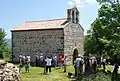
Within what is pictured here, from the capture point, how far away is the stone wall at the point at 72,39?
30.5 m

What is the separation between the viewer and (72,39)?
104ft

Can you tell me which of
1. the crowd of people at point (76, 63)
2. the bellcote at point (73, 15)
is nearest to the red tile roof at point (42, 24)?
the bellcote at point (73, 15)

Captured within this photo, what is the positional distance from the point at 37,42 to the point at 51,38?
6.68 ft

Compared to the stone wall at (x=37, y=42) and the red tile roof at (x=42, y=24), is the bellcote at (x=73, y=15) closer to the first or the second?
the red tile roof at (x=42, y=24)

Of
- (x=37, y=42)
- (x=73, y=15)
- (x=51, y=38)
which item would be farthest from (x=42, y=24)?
(x=73, y=15)

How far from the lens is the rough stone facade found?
30.3 metres

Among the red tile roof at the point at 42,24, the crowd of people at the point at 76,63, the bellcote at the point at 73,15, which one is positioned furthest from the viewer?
the bellcote at the point at 73,15

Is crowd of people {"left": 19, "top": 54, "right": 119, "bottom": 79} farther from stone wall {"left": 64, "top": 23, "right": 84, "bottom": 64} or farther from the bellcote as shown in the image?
the bellcote

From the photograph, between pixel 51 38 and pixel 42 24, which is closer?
pixel 51 38

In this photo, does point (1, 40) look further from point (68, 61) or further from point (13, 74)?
point (13, 74)

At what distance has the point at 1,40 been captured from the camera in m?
46.4

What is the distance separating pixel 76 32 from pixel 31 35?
5.66 metres

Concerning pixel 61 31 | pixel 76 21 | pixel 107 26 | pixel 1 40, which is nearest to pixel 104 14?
pixel 107 26

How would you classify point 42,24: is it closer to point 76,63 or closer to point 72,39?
point 72,39
